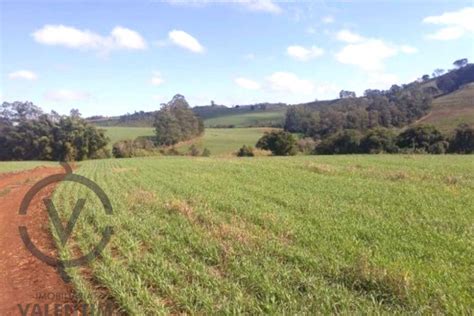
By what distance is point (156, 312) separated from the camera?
577 cm

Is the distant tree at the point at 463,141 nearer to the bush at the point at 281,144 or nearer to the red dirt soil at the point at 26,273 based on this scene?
the bush at the point at 281,144

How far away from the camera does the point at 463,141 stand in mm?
65438

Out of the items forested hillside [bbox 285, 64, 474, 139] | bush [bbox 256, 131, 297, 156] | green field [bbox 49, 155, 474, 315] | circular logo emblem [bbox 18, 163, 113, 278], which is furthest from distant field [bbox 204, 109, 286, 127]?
green field [bbox 49, 155, 474, 315]

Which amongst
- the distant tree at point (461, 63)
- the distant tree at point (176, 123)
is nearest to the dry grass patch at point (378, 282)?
the distant tree at point (176, 123)

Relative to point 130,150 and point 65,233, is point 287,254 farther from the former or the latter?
point 130,150

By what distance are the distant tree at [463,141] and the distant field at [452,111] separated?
1001 inches

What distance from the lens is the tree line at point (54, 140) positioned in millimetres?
75562

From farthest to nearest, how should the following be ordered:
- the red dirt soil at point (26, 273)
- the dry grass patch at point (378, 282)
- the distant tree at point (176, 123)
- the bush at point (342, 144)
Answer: the distant tree at point (176, 123), the bush at point (342, 144), the red dirt soil at point (26, 273), the dry grass patch at point (378, 282)

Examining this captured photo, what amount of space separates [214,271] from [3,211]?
13291 mm

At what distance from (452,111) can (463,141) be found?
161ft

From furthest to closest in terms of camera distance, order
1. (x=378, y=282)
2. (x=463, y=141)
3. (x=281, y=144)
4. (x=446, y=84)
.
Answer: (x=446, y=84) < (x=281, y=144) < (x=463, y=141) < (x=378, y=282)

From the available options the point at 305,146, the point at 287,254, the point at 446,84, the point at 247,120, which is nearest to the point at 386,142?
the point at 305,146

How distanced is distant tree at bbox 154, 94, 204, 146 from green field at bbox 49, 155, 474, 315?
293 ft

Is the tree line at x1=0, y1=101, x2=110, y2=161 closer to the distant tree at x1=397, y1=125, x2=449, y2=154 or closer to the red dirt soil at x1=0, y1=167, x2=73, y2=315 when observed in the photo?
the distant tree at x1=397, y1=125, x2=449, y2=154
